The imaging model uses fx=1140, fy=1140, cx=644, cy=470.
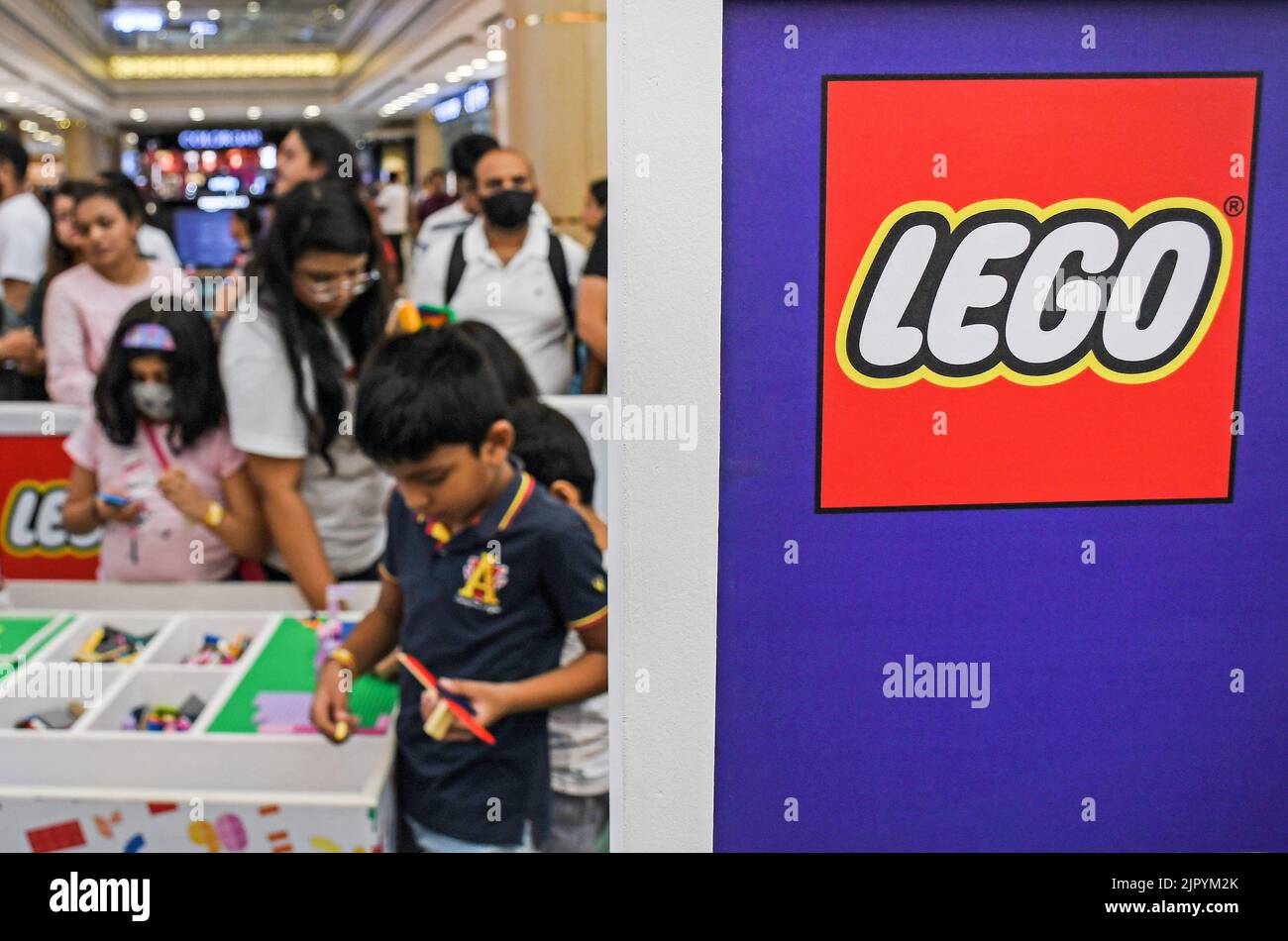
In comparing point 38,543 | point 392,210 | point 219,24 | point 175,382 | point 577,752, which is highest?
point 219,24

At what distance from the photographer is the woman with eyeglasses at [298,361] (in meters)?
2.21

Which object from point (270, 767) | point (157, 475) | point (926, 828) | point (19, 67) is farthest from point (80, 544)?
point (19, 67)

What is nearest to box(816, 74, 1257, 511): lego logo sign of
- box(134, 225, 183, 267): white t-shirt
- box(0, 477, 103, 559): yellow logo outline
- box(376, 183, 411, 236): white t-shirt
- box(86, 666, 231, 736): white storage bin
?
box(86, 666, 231, 736): white storage bin

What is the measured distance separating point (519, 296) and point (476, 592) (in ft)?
5.91

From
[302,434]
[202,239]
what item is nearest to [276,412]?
[302,434]

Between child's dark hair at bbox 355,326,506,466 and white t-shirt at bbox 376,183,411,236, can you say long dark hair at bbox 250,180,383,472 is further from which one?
white t-shirt at bbox 376,183,411,236

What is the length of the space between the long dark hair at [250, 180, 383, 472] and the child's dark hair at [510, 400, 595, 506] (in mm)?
441

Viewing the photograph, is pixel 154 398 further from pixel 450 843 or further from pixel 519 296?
pixel 519 296

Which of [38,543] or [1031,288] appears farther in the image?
[38,543]

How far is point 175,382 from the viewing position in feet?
7.55

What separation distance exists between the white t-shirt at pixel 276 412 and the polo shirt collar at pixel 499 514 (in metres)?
0.63

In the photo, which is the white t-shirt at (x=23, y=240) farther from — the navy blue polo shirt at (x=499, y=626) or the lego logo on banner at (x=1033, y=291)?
the lego logo on banner at (x=1033, y=291)

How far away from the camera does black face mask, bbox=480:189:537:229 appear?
3.36 meters
